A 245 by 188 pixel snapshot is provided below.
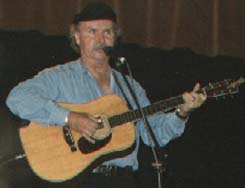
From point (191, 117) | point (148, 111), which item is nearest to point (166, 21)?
point (191, 117)

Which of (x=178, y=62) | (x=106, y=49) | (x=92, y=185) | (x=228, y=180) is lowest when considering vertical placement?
(x=228, y=180)

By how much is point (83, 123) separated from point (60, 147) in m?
0.21

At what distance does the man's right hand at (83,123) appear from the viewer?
243cm

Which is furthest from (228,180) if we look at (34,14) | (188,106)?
(34,14)

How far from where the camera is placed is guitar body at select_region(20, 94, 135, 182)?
2533 millimetres

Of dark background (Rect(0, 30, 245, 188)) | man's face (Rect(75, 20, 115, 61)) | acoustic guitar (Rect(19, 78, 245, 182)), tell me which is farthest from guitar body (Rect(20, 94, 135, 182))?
dark background (Rect(0, 30, 245, 188))

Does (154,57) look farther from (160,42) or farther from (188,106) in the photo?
(188,106)

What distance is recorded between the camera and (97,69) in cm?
266

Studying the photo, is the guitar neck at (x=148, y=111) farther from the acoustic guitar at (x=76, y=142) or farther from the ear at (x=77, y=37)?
the ear at (x=77, y=37)

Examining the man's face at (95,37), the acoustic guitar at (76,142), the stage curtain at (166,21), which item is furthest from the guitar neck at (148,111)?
the stage curtain at (166,21)

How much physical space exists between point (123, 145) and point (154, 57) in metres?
0.80

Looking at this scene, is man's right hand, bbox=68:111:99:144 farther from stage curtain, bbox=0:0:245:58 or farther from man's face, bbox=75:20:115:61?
stage curtain, bbox=0:0:245:58

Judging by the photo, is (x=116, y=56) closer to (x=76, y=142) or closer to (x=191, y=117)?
(x=76, y=142)

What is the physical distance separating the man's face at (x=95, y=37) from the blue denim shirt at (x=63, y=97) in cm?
11
